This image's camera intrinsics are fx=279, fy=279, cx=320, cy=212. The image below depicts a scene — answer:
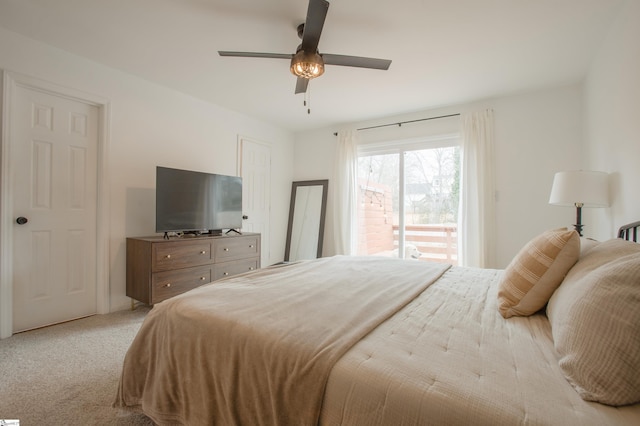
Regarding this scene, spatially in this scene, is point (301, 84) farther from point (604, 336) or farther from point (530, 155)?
point (530, 155)

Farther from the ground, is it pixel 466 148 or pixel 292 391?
pixel 466 148

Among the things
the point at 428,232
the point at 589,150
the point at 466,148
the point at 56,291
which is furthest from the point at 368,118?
the point at 56,291

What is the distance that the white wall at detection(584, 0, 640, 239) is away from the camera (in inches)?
72.6

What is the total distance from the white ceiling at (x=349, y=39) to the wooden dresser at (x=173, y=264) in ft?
6.00

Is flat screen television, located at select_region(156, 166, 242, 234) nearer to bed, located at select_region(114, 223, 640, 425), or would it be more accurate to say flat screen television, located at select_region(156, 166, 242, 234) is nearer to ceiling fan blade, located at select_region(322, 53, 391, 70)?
bed, located at select_region(114, 223, 640, 425)

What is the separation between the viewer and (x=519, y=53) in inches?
102

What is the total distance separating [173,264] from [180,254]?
0.12 meters

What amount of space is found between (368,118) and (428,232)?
199 cm

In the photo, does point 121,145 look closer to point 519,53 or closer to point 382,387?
point 382,387

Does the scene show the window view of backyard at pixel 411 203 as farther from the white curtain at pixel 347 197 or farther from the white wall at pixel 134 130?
the white wall at pixel 134 130


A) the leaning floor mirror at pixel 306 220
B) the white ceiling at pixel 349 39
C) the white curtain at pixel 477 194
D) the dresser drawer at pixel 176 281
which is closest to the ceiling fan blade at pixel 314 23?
the white ceiling at pixel 349 39

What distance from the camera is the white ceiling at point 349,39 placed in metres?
2.05

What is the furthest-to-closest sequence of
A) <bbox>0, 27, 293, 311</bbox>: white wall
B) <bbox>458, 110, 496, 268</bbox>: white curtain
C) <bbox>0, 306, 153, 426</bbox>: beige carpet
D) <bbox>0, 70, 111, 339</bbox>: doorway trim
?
<bbox>458, 110, 496, 268</bbox>: white curtain, <bbox>0, 27, 293, 311</bbox>: white wall, <bbox>0, 70, 111, 339</bbox>: doorway trim, <bbox>0, 306, 153, 426</bbox>: beige carpet

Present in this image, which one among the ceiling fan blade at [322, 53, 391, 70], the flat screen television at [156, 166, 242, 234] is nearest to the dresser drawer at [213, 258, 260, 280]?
the flat screen television at [156, 166, 242, 234]
